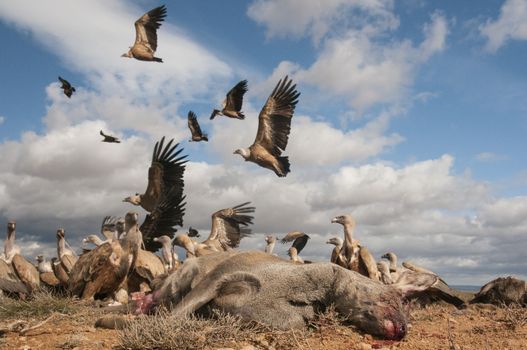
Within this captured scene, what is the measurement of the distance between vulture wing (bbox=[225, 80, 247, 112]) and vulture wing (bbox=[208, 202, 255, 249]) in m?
4.66

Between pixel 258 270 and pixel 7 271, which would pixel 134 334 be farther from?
pixel 7 271

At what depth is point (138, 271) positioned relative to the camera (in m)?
10.8

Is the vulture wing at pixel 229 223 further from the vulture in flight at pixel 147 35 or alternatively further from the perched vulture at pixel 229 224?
the vulture in flight at pixel 147 35

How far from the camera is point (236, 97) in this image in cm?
1645

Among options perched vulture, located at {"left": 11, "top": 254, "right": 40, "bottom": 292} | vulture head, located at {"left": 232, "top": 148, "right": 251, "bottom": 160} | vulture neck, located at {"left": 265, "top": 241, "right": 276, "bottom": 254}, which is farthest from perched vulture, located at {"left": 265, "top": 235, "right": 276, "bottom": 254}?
perched vulture, located at {"left": 11, "top": 254, "right": 40, "bottom": 292}

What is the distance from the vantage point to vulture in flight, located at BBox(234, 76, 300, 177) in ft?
53.6

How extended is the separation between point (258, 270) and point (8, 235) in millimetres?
13344

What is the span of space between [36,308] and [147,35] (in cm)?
1048

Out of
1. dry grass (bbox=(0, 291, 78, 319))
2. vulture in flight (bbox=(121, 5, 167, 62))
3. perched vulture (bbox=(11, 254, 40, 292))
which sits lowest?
dry grass (bbox=(0, 291, 78, 319))

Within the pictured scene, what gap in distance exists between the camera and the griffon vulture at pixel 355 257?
432 inches

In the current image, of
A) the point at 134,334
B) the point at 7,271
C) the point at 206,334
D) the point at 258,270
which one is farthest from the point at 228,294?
the point at 7,271

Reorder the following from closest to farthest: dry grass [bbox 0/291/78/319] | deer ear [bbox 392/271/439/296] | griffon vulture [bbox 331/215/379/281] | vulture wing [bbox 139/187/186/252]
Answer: deer ear [bbox 392/271/439/296] < dry grass [bbox 0/291/78/319] < griffon vulture [bbox 331/215/379/281] < vulture wing [bbox 139/187/186/252]

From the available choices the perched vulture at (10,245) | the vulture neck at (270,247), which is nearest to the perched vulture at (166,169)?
the perched vulture at (10,245)

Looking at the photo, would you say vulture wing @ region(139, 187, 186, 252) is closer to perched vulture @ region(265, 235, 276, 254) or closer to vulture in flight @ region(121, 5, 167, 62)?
vulture in flight @ region(121, 5, 167, 62)
